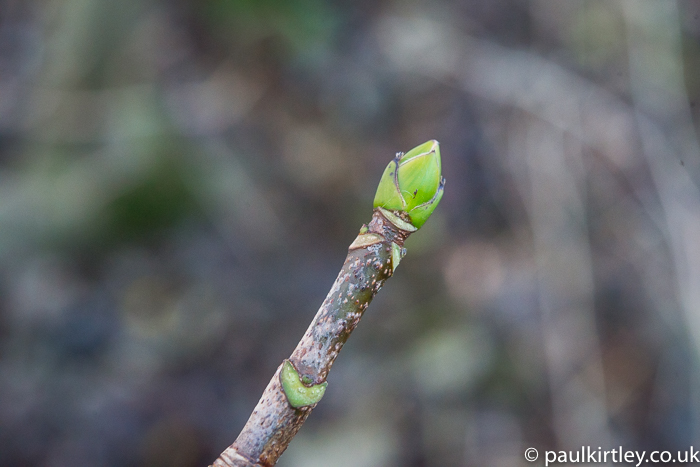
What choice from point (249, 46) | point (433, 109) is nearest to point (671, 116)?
point (433, 109)

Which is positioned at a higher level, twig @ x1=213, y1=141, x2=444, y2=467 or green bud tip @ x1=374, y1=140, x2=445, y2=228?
green bud tip @ x1=374, y1=140, x2=445, y2=228

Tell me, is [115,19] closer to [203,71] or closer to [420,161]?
[203,71]

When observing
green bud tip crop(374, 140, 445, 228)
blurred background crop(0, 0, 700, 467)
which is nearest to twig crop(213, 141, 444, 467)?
green bud tip crop(374, 140, 445, 228)

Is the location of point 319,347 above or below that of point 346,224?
below

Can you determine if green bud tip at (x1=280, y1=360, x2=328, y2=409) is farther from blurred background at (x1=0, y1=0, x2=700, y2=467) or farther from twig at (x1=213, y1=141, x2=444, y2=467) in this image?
blurred background at (x1=0, y1=0, x2=700, y2=467)

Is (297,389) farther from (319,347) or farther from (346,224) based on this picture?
(346,224)

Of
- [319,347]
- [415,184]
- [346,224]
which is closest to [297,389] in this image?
[319,347]
